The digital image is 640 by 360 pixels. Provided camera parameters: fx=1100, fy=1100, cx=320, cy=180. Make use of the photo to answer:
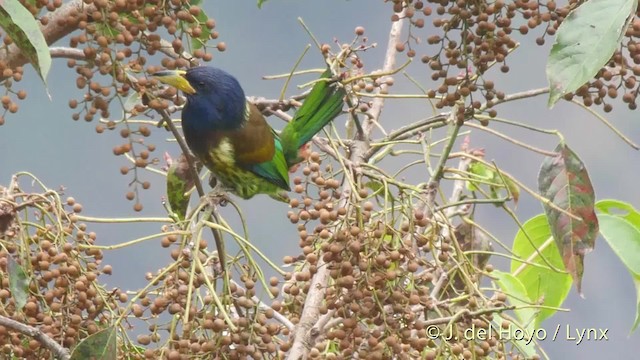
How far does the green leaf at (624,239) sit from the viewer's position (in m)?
2.34

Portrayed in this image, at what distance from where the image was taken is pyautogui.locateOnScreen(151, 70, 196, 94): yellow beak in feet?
6.34

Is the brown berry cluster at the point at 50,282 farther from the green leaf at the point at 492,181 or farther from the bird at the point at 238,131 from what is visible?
the green leaf at the point at 492,181

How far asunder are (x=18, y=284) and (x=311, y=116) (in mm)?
1032

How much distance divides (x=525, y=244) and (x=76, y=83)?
4.18 feet

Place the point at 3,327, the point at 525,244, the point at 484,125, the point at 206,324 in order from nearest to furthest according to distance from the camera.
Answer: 1. the point at 206,324
2. the point at 3,327
3. the point at 484,125
4. the point at 525,244

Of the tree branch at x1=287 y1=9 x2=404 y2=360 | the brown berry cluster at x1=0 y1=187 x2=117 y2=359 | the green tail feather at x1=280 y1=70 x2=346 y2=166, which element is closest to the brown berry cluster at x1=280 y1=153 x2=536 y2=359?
the tree branch at x1=287 y1=9 x2=404 y2=360

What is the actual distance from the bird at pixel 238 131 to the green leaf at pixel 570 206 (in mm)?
624

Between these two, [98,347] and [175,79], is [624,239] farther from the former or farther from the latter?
Answer: [98,347]

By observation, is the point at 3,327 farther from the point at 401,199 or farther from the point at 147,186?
the point at 401,199

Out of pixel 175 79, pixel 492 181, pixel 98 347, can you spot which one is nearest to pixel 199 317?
pixel 98 347

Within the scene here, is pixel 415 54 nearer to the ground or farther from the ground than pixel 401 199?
farther from the ground

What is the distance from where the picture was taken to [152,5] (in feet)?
6.26

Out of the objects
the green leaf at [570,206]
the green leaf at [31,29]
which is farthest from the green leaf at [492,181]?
the green leaf at [31,29]

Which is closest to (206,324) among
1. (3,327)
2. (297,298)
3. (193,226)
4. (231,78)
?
(193,226)
